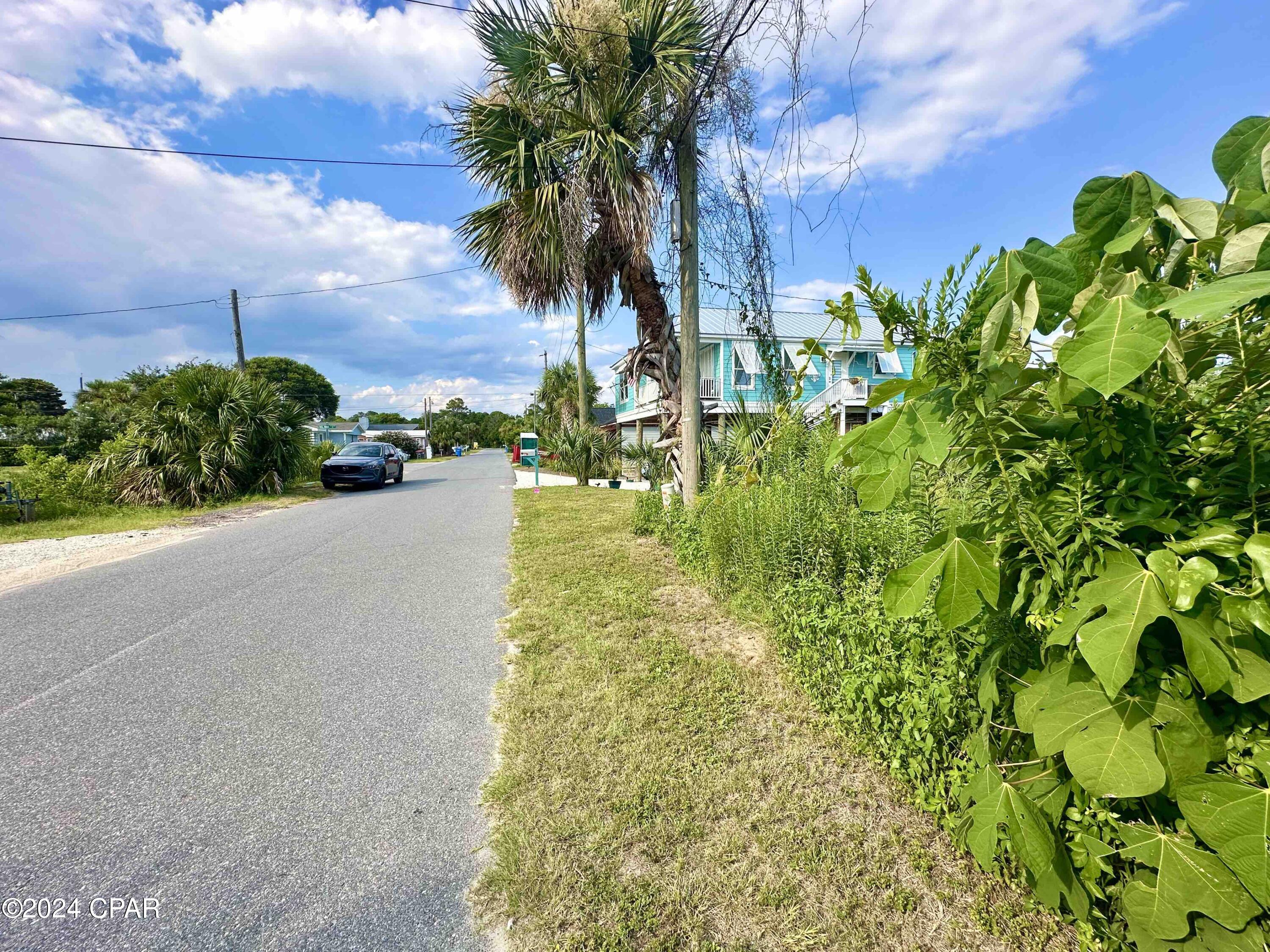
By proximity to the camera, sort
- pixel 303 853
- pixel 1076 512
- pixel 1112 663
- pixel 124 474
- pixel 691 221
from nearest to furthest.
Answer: pixel 1112 663, pixel 1076 512, pixel 303 853, pixel 691 221, pixel 124 474

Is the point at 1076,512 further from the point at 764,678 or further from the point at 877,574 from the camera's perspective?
the point at 764,678

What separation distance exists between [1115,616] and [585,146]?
689 cm

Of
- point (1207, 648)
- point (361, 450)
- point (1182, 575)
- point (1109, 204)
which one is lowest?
point (1207, 648)

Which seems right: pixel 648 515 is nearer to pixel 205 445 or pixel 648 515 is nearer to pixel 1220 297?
pixel 1220 297

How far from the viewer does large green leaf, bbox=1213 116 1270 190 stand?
0.96m

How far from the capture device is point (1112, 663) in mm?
934

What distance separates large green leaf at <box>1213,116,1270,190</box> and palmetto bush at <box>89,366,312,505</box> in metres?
16.0

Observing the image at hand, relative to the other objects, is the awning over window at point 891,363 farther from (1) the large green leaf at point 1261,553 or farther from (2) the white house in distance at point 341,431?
(2) the white house in distance at point 341,431

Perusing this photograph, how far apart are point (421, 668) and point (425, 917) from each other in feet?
6.86

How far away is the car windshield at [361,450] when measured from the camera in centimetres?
1758

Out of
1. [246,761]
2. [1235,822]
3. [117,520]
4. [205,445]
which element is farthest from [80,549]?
[1235,822]

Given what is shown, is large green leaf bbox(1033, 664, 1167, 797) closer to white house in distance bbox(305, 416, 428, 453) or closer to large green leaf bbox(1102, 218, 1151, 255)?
large green leaf bbox(1102, 218, 1151, 255)

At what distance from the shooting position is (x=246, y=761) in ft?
8.75

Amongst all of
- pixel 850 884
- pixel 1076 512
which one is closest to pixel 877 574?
pixel 850 884
